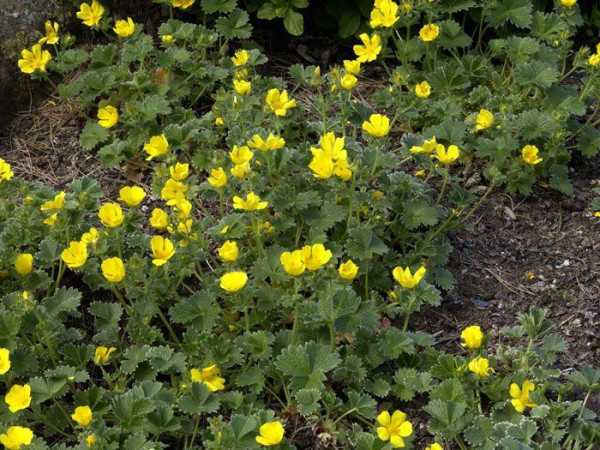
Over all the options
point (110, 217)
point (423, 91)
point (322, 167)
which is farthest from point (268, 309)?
point (423, 91)

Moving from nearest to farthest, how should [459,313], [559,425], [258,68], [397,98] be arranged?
[559,425] → [459,313] → [397,98] → [258,68]

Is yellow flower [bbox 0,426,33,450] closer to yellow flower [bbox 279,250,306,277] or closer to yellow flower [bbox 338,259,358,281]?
yellow flower [bbox 279,250,306,277]

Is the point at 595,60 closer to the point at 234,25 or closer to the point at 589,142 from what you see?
the point at 589,142

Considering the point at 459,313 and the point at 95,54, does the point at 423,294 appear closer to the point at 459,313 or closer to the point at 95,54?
the point at 459,313

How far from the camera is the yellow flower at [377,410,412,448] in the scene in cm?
260

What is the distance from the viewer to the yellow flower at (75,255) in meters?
2.86

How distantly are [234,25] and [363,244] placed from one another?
1647mm

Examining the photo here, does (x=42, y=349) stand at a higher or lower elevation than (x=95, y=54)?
lower

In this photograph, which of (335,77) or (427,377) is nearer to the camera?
(427,377)

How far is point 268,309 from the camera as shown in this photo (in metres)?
3.06

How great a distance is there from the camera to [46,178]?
13.1ft

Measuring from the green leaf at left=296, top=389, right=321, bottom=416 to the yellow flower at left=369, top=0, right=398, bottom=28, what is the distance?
1873 mm

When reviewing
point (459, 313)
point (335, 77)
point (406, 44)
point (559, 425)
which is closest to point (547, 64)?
point (406, 44)

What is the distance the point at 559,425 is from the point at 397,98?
1.77m
